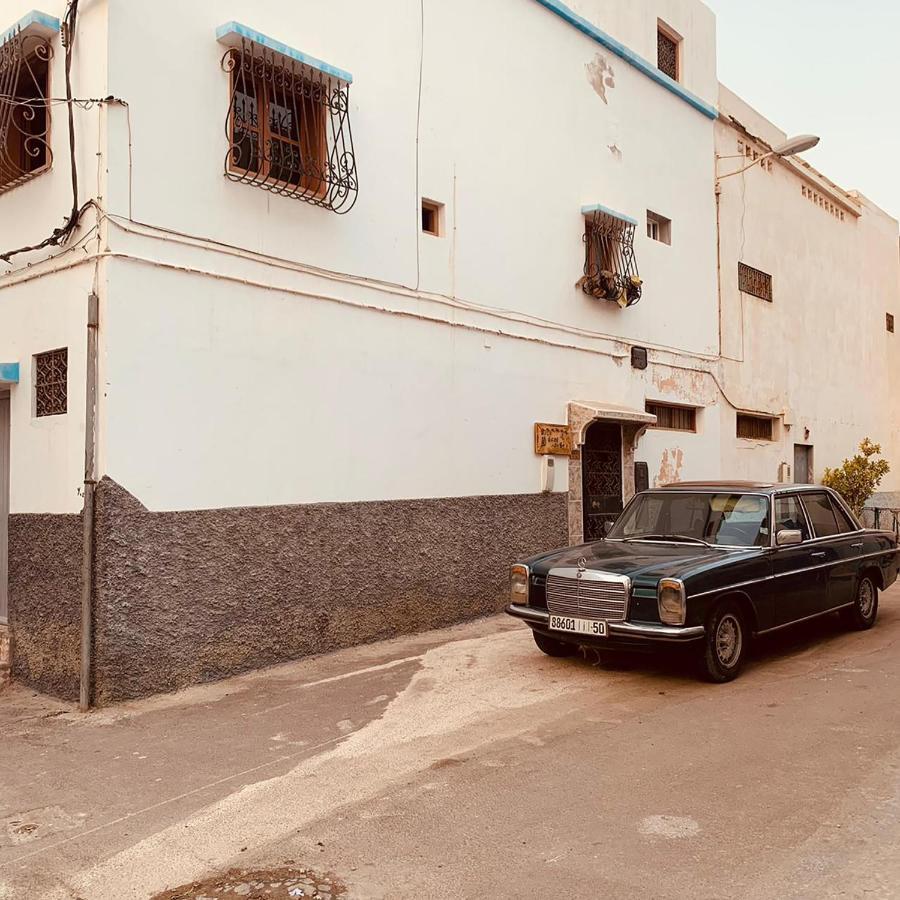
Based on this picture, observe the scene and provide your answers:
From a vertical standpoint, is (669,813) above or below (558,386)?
below

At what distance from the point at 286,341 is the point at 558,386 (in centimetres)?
408

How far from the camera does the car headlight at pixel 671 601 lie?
20.1ft

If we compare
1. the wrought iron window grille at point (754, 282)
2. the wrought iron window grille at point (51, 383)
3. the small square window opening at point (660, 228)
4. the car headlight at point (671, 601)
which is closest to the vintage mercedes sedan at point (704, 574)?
the car headlight at point (671, 601)

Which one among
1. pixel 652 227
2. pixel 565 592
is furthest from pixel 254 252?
pixel 652 227

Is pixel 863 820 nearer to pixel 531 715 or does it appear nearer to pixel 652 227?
pixel 531 715

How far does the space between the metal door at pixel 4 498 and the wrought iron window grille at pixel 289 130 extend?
2801 mm

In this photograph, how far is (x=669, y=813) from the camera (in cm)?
412

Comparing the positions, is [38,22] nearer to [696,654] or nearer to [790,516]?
[696,654]

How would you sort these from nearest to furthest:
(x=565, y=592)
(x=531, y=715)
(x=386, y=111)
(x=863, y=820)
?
1. (x=863, y=820)
2. (x=531, y=715)
3. (x=565, y=592)
4. (x=386, y=111)

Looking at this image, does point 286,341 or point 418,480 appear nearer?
point 286,341

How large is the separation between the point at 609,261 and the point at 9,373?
7.25 metres

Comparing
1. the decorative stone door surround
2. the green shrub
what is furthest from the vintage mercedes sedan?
the green shrub

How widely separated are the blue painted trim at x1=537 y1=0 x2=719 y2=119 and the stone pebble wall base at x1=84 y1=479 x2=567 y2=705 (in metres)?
6.05

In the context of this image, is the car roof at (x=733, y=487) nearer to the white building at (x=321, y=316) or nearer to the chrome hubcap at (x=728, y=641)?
the chrome hubcap at (x=728, y=641)
